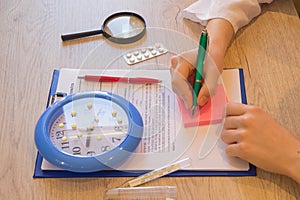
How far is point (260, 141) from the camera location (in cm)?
74

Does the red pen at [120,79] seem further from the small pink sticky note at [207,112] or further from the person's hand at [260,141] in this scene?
the person's hand at [260,141]

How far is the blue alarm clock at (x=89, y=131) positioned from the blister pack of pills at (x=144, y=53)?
0.44 ft

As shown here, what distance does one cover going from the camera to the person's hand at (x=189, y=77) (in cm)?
81

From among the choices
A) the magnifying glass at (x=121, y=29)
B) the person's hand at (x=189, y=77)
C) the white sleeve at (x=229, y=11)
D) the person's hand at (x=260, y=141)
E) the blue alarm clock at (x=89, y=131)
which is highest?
the white sleeve at (x=229, y=11)

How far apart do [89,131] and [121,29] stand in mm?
317

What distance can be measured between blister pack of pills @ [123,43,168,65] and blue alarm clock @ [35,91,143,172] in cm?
14

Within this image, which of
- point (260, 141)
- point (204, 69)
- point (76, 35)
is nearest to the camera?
point (260, 141)

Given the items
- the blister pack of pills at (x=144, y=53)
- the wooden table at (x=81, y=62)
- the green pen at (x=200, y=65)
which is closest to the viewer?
the wooden table at (x=81, y=62)

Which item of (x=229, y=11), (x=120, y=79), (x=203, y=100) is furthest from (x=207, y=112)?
(x=229, y=11)

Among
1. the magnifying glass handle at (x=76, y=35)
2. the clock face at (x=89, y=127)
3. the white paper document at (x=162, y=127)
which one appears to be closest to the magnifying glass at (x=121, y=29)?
the magnifying glass handle at (x=76, y=35)

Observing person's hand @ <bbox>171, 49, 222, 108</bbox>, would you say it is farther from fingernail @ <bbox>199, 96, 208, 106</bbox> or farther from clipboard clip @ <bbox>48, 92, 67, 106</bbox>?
clipboard clip @ <bbox>48, 92, 67, 106</bbox>

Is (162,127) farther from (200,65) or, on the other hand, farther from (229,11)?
(229,11)

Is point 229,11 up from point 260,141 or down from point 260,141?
up

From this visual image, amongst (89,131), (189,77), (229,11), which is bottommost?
(89,131)
